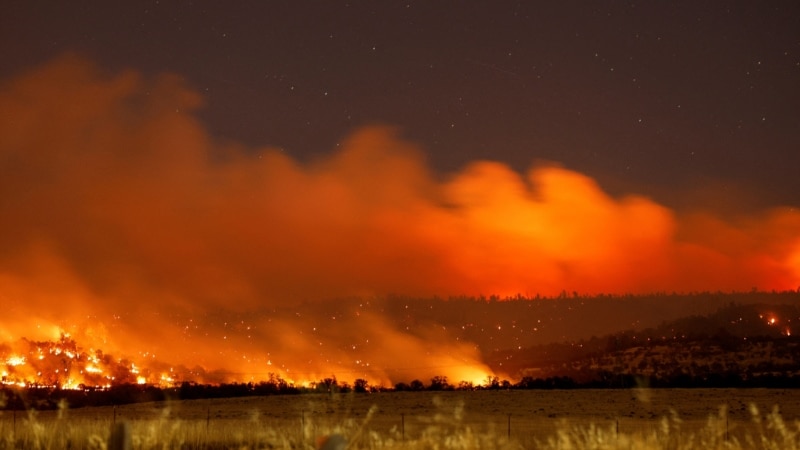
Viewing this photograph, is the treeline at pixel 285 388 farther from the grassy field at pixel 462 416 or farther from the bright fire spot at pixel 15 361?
the bright fire spot at pixel 15 361

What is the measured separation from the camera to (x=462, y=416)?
4728cm

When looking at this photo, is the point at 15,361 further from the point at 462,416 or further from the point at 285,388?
the point at 462,416

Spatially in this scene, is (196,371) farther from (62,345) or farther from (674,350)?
(674,350)

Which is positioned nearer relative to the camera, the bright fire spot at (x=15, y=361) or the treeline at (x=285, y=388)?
the treeline at (x=285, y=388)

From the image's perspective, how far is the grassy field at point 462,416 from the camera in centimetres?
2320

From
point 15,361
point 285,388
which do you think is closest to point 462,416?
point 285,388

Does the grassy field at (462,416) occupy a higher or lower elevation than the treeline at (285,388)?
lower

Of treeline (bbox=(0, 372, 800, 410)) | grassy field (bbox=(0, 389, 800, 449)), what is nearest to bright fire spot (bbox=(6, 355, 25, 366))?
treeline (bbox=(0, 372, 800, 410))

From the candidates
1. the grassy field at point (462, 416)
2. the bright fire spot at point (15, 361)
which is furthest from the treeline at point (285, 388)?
the bright fire spot at point (15, 361)

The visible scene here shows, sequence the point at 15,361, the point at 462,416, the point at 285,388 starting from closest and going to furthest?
the point at 462,416 < the point at 285,388 < the point at 15,361

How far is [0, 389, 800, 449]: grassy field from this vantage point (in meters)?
23.2

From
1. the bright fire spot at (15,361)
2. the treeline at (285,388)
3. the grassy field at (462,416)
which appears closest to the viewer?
the grassy field at (462,416)

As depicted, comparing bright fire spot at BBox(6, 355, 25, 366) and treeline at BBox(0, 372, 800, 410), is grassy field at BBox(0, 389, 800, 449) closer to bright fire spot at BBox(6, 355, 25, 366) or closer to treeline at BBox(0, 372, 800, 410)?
treeline at BBox(0, 372, 800, 410)

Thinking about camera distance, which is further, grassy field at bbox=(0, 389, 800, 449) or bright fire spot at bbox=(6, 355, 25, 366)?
bright fire spot at bbox=(6, 355, 25, 366)
